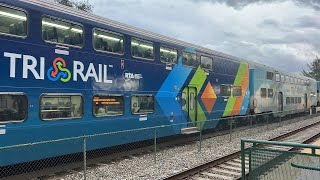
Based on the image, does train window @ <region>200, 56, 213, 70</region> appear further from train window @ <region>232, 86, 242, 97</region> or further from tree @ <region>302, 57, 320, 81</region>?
tree @ <region>302, 57, 320, 81</region>

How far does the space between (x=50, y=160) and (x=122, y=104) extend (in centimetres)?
278

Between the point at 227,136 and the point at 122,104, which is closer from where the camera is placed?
the point at 122,104

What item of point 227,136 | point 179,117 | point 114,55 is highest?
point 114,55

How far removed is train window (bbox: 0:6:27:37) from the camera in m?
8.16

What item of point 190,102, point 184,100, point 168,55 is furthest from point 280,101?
point 168,55

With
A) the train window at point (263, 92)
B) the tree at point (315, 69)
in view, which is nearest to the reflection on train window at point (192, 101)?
the train window at point (263, 92)

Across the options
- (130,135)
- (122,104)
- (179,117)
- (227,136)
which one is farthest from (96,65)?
(227,136)

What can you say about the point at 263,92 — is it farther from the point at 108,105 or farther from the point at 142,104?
the point at 108,105

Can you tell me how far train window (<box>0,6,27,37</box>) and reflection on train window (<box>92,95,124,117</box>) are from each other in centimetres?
292

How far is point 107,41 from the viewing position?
1107 centimetres

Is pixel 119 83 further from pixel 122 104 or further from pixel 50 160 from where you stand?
pixel 50 160

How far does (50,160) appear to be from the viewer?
1038 centimetres

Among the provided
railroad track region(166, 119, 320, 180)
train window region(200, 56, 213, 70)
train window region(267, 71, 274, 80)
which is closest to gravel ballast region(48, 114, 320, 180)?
railroad track region(166, 119, 320, 180)

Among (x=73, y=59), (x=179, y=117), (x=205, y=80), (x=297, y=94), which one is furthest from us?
(x=297, y=94)
